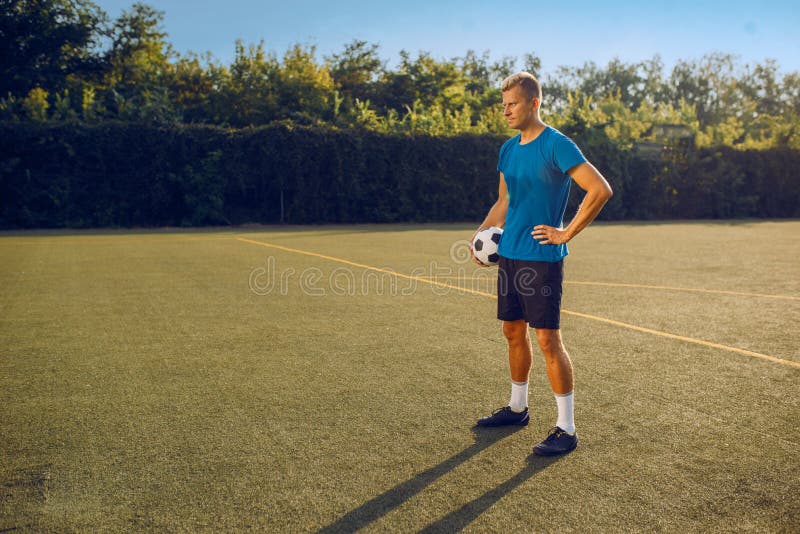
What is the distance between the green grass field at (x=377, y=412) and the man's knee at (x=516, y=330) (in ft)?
1.73

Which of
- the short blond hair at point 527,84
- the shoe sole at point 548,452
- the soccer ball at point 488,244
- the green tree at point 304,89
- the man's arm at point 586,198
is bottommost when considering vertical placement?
the shoe sole at point 548,452

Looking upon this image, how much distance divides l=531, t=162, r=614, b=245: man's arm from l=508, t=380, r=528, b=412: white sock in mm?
972

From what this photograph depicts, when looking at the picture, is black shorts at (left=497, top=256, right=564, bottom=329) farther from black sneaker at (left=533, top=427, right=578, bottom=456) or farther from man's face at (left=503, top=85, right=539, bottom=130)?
man's face at (left=503, top=85, right=539, bottom=130)

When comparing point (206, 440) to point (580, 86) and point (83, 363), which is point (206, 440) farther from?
point (580, 86)

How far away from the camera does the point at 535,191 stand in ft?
11.6

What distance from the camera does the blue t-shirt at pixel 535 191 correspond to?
3.42 meters

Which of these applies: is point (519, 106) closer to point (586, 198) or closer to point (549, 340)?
point (586, 198)

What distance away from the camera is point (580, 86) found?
86375mm

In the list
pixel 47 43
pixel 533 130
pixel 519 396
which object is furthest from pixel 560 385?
pixel 47 43

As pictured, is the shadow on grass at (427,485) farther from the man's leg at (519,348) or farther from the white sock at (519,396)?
the man's leg at (519,348)

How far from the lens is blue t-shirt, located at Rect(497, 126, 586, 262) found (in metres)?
3.42

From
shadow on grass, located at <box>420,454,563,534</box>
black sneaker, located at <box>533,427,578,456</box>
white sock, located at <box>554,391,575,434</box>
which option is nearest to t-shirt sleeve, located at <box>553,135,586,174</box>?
white sock, located at <box>554,391,575,434</box>

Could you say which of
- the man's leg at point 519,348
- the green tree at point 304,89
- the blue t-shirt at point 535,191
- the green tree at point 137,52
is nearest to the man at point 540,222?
the blue t-shirt at point 535,191

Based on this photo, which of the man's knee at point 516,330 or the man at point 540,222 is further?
the man's knee at point 516,330
